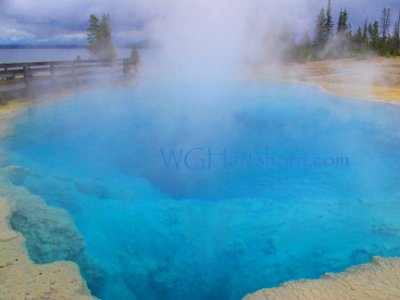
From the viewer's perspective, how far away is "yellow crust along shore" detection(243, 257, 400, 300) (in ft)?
7.49

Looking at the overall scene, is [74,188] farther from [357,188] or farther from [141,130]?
[357,188]

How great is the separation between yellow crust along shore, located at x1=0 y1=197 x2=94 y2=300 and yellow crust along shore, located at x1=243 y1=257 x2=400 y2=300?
1.08m

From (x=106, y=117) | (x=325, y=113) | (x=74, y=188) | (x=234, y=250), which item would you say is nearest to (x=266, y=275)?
(x=234, y=250)

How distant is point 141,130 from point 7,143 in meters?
2.02

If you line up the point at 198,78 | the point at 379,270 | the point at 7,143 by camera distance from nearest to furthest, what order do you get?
1. the point at 379,270
2. the point at 7,143
3. the point at 198,78

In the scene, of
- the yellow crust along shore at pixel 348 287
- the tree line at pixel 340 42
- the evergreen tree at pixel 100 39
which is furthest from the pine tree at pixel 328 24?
the yellow crust along shore at pixel 348 287

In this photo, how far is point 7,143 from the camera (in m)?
5.25

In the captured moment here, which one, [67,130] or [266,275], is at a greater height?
[67,130]

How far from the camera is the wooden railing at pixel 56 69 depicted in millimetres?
8250

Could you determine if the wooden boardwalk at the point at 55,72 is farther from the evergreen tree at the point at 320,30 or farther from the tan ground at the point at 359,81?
the evergreen tree at the point at 320,30

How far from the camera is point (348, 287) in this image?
2.39m

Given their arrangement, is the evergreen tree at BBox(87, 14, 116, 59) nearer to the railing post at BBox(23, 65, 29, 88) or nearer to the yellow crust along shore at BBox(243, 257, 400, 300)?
the railing post at BBox(23, 65, 29, 88)

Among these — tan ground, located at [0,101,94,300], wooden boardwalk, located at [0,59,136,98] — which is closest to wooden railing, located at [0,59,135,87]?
wooden boardwalk, located at [0,59,136,98]

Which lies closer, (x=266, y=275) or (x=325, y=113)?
(x=266, y=275)
